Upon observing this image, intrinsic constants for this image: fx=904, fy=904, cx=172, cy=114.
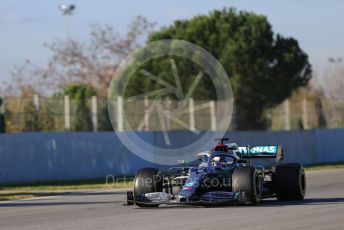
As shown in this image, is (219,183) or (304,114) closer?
(219,183)

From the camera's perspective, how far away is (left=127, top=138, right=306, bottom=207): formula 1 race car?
693 inches

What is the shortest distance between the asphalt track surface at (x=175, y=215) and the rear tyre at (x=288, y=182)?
289 millimetres

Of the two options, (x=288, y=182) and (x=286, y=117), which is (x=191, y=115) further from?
(x=288, y=182)

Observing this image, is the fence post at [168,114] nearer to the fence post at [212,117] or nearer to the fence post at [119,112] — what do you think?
the fence post at [119,112]

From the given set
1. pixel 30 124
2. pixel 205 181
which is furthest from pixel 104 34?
pixel 205 181

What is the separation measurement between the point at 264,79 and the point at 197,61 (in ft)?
18.7

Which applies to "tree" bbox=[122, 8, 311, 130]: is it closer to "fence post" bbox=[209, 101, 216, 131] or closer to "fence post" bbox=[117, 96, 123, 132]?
"fence post" bbox=[209, 101, 216, 131]

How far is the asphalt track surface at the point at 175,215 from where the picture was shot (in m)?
14.5

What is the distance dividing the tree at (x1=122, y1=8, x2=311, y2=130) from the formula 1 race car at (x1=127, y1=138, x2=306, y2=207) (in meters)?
35.6

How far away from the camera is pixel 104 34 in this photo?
3095 inches

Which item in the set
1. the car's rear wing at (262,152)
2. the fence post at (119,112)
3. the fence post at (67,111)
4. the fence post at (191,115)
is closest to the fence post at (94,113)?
the fence post at (119,112)

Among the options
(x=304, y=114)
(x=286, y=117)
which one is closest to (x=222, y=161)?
(x=304, y=114)

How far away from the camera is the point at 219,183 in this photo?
18.1 metres

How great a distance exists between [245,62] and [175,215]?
44.9 m
